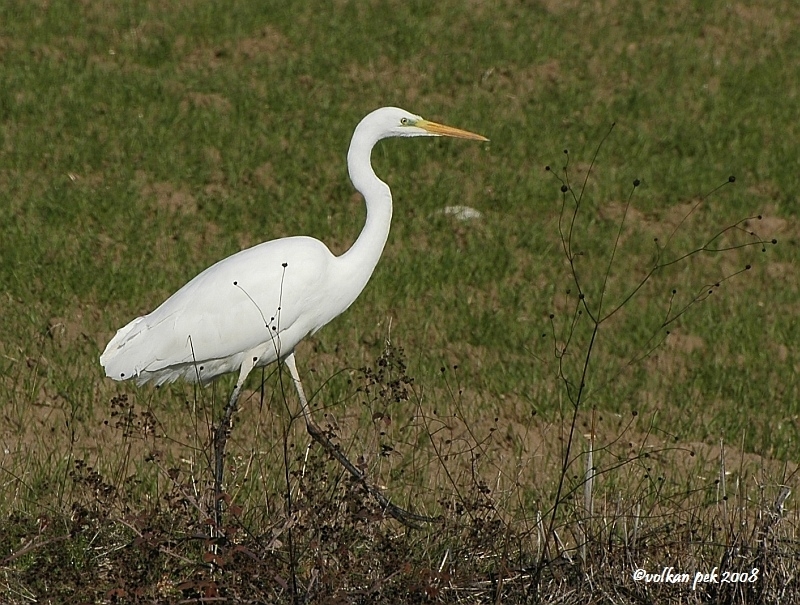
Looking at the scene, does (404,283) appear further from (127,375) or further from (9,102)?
(9,102)

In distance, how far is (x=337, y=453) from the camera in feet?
13.0

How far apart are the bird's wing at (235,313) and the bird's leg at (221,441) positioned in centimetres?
9

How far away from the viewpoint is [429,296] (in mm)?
7539

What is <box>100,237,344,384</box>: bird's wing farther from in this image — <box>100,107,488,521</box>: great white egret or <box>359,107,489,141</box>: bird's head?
<box>359,107,489,141</box>: bird's head

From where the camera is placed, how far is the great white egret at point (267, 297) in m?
5.08

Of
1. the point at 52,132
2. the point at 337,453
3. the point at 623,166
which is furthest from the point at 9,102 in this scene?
the point at 337,453

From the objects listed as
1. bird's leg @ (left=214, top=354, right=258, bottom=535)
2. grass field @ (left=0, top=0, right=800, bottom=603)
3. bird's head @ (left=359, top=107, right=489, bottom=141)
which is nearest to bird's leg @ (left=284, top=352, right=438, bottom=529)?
grass field @ (left=0, top=0, right=800, bottom=603)

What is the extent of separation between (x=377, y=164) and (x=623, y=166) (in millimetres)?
1830

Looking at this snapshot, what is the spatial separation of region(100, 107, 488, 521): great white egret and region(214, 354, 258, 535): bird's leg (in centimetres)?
3

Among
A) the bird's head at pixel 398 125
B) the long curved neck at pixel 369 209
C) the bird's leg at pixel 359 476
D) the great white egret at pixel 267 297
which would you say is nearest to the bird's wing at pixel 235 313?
the great white egret at pixel 267 297

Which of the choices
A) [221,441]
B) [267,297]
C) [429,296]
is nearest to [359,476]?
[221,441]

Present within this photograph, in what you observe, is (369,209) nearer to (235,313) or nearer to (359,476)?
(235,313)

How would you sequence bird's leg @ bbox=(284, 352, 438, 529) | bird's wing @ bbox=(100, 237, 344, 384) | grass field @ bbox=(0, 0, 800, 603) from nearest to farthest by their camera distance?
1. bird's leg @ bbox=(284, 352, 438, 529)
2. grass field @ bbox=(0, 0, 800, 603)
3. bird's wing @ bbox=(100, 237, 344, 384)

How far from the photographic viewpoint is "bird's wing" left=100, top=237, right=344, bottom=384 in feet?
16.6
